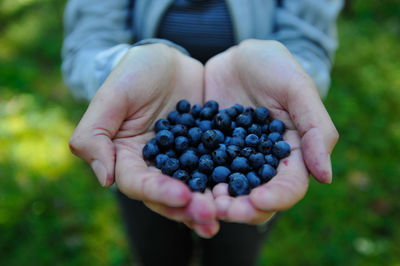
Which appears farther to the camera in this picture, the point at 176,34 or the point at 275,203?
the point at 176,34

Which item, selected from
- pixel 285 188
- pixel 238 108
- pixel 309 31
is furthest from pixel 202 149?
pixel 309 31

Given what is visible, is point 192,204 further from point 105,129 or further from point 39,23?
point 39,23

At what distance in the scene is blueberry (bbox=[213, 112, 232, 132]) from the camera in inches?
60.4

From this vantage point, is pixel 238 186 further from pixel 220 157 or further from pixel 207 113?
pixel 207 113

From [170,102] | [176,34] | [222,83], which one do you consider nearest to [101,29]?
[176,34]

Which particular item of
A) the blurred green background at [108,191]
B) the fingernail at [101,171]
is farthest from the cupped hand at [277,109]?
the blurred green background at [108,191]

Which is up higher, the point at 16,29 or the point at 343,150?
the point at 16,29

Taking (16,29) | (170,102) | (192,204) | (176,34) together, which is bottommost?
(16,29)

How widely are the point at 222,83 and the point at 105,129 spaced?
2.22 feet

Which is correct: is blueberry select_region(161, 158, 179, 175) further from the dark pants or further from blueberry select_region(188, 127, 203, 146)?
the dark pants

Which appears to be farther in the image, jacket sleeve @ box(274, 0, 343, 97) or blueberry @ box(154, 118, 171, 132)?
jacket sleeve @ box(274, 0, 343, 97)

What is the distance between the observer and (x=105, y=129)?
1285 mm

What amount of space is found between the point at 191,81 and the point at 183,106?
0.56ft

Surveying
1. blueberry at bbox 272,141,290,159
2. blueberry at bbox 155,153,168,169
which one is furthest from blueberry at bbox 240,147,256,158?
blueberry at bbox 155,153,168,169
